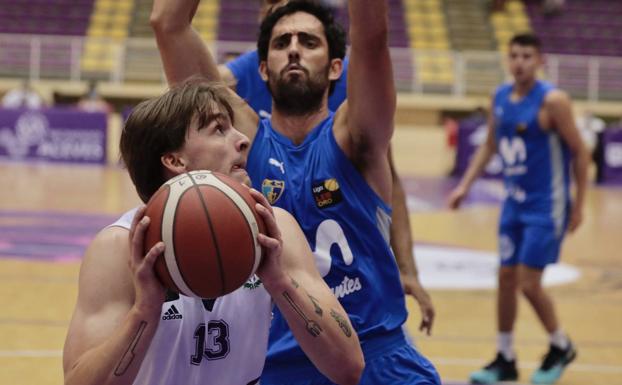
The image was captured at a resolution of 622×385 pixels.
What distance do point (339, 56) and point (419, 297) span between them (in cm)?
105

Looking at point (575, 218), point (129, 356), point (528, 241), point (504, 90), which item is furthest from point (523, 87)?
point (129, 356)

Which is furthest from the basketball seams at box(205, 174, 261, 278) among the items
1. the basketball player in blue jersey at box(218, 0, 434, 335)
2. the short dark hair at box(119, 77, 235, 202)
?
the basketball player in blue jersey at box(218, 0, 434, 335)

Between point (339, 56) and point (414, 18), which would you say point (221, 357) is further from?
point (414, 18)

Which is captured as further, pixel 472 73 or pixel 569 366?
pixel 472 73

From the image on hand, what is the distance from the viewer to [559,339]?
6.54 m

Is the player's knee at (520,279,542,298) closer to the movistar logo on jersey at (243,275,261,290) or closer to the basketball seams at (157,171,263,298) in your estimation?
the movistar logo on jersey at (243,275,261,290)

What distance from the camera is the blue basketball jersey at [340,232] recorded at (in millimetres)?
3621

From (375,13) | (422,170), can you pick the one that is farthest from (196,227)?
(422,170)

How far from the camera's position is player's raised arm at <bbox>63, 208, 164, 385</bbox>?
2303 mm

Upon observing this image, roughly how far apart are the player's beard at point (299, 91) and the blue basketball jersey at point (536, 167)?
3367 mm

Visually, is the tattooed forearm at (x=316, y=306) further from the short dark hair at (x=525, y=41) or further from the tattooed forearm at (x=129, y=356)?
the short dark hair at (x=525, y=41)

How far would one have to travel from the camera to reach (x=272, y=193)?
3.70 m

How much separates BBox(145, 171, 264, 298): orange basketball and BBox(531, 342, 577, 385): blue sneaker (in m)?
4.43

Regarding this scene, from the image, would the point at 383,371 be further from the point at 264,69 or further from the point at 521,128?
the point at 521,128
